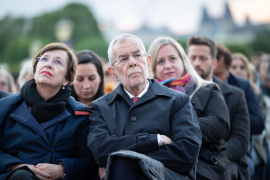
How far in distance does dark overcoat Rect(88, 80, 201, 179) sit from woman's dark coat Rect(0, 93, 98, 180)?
323 mm

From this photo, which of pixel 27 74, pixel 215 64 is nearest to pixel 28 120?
pixel 27 74

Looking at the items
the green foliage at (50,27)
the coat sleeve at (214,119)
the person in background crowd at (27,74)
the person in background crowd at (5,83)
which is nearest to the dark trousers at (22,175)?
the coat sleeve at (214,119)

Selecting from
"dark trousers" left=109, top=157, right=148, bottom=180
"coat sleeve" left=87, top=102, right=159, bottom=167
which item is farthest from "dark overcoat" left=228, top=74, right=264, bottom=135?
"dark trousers" left=109, top=157, right=148, bottom=180

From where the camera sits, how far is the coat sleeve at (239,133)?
3830mm

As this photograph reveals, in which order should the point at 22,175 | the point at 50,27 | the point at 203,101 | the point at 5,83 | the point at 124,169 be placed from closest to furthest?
the point at 124,169 → the point at 22,175 → the point at 203,101 → the point at 5,83 → the point at 50,27

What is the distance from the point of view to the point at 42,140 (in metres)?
3.09

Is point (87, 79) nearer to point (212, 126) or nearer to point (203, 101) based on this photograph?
point (203, 101)

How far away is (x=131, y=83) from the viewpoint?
307 centimetres

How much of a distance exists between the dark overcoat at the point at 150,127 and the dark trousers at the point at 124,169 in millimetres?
267

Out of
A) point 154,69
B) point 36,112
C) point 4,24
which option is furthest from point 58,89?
point 4,24

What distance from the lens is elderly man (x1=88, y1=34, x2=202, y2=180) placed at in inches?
106

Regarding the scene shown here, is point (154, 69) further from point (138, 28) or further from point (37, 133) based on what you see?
point (138, 28)

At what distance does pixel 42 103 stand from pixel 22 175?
2.56 feet

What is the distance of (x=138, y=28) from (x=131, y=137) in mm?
130563
